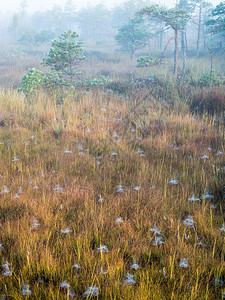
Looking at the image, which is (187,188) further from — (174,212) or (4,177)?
(4,177)

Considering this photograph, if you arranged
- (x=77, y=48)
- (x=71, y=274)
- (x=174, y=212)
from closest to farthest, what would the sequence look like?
1. (x=71, y=274)
2. (x=174, y=212)
3. (x=77, y=48)

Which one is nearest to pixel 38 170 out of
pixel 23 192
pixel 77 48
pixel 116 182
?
pixel 23 192

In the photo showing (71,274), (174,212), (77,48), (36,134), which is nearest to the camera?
(71,274)

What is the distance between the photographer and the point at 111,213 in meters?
2.78

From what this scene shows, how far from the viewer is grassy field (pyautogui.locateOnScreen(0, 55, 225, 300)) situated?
5.96ft

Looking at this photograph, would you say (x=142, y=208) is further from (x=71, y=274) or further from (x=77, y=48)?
(x=77, y=48)

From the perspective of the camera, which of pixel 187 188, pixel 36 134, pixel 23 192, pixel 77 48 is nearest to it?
pixel 23 192

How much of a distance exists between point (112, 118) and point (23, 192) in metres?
4.09

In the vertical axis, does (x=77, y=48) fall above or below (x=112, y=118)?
above

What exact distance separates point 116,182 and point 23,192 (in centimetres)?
130

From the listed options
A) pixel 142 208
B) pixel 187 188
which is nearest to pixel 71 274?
pixel 142 208

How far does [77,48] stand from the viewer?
34.6ft

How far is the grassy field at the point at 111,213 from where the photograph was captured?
182 cm

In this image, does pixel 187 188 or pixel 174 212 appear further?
pixel 187 188
